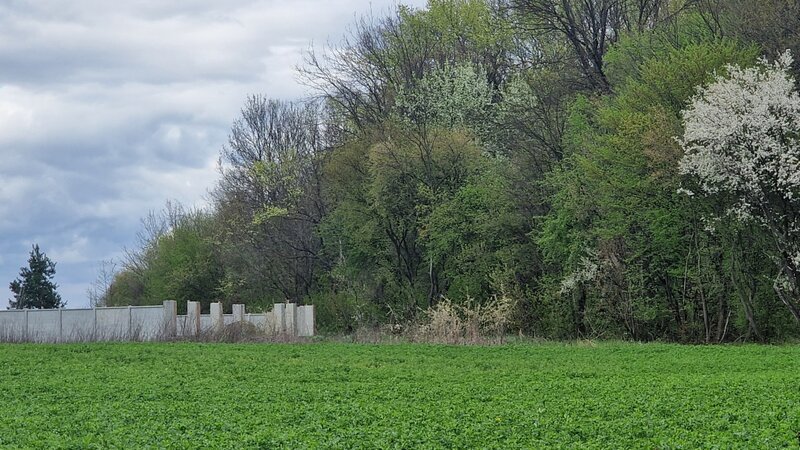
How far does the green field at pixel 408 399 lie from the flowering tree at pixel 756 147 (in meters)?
4.71

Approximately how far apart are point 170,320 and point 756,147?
19828 mm

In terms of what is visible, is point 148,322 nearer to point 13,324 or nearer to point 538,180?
point 13,324

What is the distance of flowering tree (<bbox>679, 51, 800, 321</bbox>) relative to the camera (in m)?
27.4

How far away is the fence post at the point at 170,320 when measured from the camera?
34406mm

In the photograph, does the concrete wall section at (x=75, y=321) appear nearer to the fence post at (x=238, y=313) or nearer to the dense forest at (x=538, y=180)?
the fence post at (x=238, y=313)

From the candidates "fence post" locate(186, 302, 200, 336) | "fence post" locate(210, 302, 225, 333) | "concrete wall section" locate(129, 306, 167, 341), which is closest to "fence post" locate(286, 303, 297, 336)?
"fence post" locate(210, 302, 225, 333)

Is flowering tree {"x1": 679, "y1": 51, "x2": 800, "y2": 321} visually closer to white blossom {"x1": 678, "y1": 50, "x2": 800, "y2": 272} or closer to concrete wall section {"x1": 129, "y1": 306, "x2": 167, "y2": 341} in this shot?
white blossom {"x1": 678, "y1": 50, "x2": 800, "y2": 272}

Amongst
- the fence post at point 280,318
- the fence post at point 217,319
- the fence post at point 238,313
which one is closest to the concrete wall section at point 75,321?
the fence post at point 217,319

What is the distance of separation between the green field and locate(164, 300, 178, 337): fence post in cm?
835

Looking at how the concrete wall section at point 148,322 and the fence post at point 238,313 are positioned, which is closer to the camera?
the concrete wall section at point 148,322

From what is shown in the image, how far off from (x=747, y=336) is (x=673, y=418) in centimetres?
2038

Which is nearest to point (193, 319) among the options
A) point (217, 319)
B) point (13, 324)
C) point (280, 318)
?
point (217, 319)

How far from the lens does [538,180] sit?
123 feet

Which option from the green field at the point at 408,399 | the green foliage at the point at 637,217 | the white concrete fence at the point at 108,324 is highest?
the green foliage at the point at 637,217
